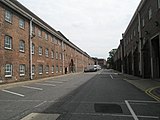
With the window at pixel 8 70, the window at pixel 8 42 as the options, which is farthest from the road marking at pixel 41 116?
the window at pixel 8 42

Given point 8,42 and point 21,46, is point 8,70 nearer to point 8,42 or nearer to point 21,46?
point 8,42

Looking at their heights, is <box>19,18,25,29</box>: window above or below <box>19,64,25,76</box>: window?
above

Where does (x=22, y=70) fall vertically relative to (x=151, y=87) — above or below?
above

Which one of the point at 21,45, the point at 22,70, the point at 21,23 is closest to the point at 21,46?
the point at 21,45

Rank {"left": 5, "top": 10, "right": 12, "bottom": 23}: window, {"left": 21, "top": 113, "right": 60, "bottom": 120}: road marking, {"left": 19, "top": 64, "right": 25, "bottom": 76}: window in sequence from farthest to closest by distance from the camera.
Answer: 1. {"left": 19, "top": 64, "right": 25, "bottom": 76}: window
2. {"left": 5, "top": 10, "right": 12, "bottom": 23}: window
3. {"left": 21, "top": 113, "right": 60, "bottom": 120}: road marking

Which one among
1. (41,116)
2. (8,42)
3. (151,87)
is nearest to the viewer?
(41,116)

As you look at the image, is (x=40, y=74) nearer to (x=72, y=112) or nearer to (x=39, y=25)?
(x=39, y=25)

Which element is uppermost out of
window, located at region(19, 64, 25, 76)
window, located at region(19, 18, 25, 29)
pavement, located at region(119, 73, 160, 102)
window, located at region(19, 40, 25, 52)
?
window, located at region(19, 18, 25, 29)

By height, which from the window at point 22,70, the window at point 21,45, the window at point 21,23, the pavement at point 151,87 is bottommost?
the pavement at point 151,87

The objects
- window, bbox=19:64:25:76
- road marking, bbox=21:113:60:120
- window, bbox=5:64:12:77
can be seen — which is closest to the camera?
road marking, bbox=21:113:60:120

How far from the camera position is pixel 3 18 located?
2166cm

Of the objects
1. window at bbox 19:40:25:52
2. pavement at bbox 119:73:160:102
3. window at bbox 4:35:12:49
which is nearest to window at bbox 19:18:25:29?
window at bbox 19:40:25:52

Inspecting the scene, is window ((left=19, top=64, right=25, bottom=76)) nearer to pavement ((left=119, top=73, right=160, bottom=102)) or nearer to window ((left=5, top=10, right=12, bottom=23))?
window ((left=5, top=10, right=12, bottom=23))

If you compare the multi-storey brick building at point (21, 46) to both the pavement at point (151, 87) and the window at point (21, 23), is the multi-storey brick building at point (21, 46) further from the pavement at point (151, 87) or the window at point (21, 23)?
the pavement at point (151, 87)
